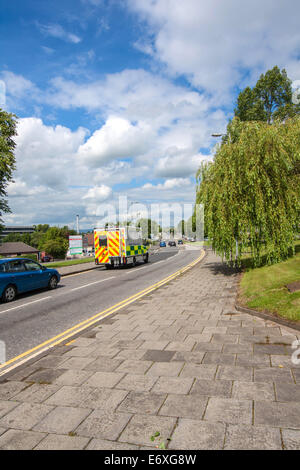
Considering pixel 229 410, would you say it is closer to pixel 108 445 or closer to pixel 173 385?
pixel 173 385

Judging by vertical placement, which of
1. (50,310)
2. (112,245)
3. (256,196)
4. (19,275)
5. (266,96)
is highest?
(266,96)

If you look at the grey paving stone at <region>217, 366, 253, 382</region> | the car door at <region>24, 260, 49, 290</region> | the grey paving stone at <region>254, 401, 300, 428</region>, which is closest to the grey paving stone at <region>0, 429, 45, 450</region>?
the grey paving stone at <region>254, 401, 300, 428</region>

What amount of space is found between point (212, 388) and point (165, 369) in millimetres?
846

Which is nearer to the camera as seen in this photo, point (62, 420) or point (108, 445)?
point (108, 445)

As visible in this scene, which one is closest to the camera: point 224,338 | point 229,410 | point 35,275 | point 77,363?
point 229,410

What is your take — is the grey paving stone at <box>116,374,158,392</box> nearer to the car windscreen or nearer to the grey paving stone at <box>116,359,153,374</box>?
the grey paving stone at <box>116,359,153,374</box>

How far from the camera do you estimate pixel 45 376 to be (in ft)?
14.3

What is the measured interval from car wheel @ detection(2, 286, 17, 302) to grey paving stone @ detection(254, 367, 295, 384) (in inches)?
364

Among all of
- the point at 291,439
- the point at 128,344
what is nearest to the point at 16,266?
the point at 128,344

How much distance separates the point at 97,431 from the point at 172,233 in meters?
164

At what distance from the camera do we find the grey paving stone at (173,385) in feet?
12.1

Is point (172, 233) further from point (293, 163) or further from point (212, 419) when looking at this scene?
point (212, 419)

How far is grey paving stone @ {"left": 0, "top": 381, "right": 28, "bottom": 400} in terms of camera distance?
385 centimetres
